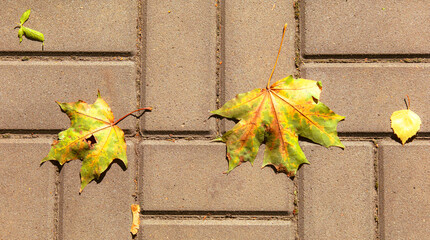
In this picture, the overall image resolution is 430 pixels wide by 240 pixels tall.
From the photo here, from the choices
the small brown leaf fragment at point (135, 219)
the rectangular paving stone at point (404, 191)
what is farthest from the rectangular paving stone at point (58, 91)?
the rectangular paving stone at point (404, 191)

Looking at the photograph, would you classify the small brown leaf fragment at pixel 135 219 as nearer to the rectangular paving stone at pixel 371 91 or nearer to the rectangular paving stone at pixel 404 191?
the rectangular paving stone at pixel 371 91

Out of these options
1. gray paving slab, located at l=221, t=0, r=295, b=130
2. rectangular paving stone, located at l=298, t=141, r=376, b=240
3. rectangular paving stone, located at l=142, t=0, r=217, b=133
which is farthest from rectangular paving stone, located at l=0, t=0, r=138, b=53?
rectangular paving stone, located at l=298, t=141, r=376, b=240

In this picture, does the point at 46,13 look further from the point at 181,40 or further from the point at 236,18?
the point at 236,18

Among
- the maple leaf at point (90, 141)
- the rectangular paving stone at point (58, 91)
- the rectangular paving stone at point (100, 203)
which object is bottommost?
the rectangular paving stone at point (100, 203)

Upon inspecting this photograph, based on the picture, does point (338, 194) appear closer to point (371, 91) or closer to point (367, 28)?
point (371, 91)

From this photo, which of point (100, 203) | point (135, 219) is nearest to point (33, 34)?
point (100, 203)

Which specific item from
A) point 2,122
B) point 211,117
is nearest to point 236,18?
point 211,117

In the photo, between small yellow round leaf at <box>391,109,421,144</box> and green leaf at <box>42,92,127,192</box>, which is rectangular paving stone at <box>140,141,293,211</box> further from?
small yellow round leaf at <box>391,109,421,144</box>
